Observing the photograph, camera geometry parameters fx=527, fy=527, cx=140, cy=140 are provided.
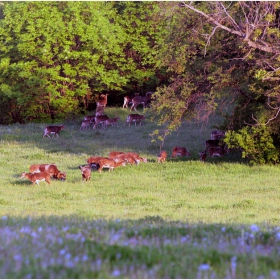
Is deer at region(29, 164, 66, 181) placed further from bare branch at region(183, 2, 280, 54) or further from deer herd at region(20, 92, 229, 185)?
bare branch at region(183, 2, 280, 54)

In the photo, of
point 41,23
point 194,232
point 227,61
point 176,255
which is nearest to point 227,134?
point 227,61

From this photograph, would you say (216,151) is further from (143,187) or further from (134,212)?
(134,212)

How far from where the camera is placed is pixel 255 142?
65.2 ft

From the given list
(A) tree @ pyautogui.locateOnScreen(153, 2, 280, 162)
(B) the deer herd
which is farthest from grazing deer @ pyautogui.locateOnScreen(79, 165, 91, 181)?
(A) tree @ pyautogui.locateOnScreen(153, 2, 280, 162)

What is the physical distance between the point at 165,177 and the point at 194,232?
12.0 m

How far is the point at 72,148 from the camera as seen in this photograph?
25266 mm

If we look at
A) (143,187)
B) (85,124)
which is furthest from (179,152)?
(85,124)

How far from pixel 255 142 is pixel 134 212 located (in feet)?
27.7

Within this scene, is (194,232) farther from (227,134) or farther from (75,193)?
(227,134)

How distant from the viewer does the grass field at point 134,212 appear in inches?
193

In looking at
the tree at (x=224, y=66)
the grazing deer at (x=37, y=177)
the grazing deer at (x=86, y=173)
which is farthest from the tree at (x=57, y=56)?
the grazing deer at (x=37, y=177)

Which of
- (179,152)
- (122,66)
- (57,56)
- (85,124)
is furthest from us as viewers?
(122,66)

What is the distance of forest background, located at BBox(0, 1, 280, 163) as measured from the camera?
1969cm

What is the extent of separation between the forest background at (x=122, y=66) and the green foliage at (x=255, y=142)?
0.12 ft
